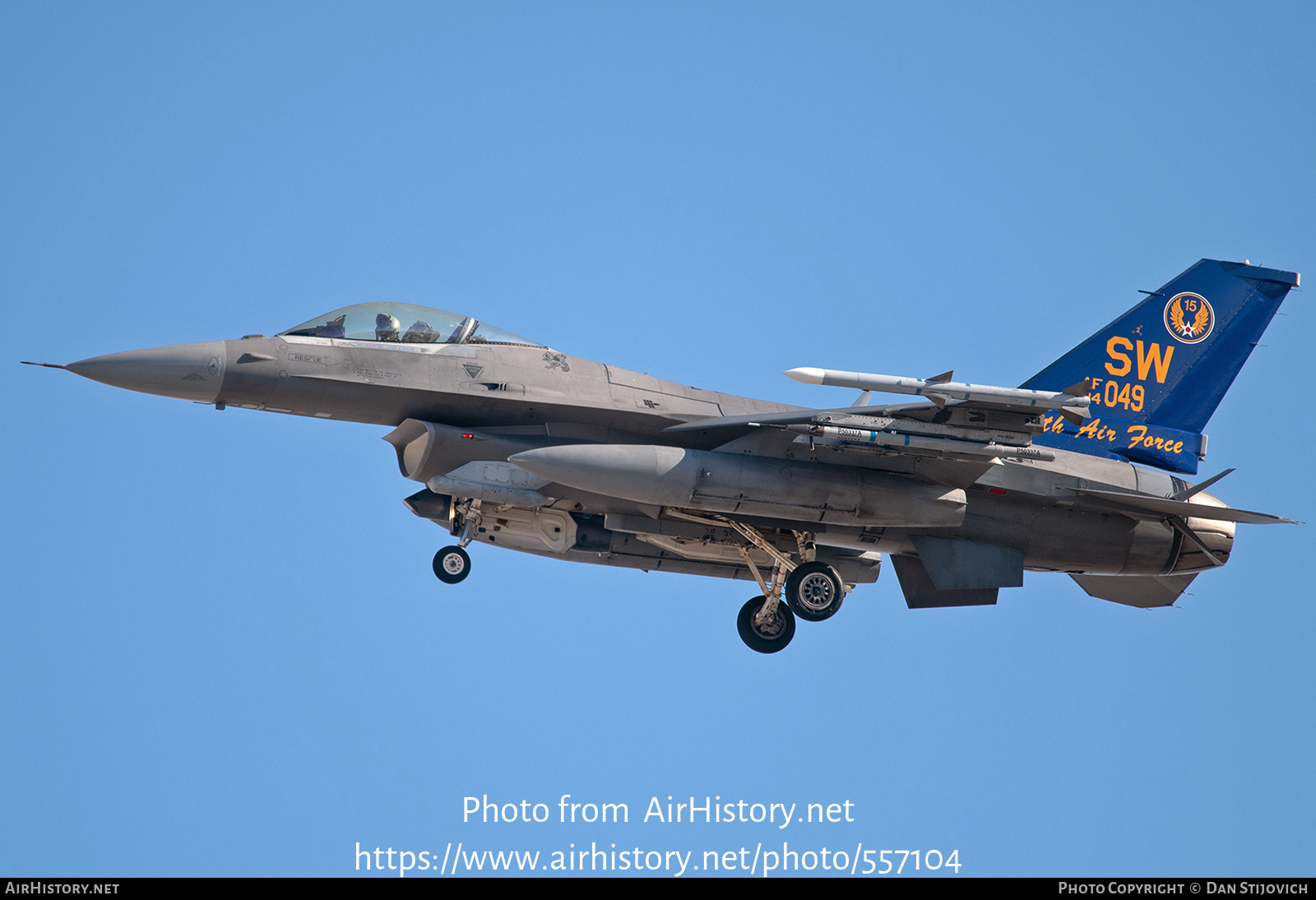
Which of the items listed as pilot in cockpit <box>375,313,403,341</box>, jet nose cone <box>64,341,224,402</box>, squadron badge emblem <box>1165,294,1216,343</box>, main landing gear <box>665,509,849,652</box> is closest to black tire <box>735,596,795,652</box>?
main landing gear <box>665,509,849,652</box>

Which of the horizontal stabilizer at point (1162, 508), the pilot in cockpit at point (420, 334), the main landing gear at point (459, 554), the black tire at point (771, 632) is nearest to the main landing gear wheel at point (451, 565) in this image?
the main landing gear at point (459, 554)

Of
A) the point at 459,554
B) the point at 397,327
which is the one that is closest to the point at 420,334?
the point at 397,327

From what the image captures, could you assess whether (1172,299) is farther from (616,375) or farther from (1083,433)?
(616,375)

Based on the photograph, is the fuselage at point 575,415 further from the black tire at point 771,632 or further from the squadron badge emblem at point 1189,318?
the squadron badge emblem at point 1189,318

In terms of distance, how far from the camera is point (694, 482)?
13531 millimetres

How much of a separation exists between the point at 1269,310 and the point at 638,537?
27.3ft

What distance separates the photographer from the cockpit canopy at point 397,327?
14.3m

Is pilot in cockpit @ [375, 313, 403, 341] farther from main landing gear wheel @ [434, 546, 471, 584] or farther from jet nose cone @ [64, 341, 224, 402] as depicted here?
main landing gear wheel @ [434, 546, 471, 584]

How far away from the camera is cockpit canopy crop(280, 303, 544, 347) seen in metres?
14.3

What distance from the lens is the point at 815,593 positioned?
14.9 metres

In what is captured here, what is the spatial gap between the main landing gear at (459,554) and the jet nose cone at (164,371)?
9.41ft

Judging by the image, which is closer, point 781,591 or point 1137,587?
point 781,591

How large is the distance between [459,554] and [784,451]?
371 centimetres

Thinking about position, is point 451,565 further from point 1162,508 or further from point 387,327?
point 1162,508
